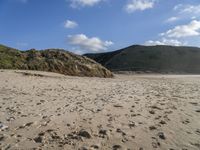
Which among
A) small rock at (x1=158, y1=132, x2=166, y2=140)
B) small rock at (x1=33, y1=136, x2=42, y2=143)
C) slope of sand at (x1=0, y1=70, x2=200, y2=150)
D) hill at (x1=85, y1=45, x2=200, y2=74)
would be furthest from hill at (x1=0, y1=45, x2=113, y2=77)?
hill at (x1=85, y1=45, x2=200, y2=74)

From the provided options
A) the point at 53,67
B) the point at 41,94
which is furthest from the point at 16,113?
the point at 53,67

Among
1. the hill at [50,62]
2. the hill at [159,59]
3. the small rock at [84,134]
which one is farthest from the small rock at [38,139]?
the hill at [159,59]

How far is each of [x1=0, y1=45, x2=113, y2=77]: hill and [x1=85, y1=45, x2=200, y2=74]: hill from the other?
2840cm

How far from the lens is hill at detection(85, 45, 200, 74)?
52.9 m

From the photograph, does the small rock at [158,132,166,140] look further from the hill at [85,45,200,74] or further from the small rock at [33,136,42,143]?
the hill at [85,45,200,74]

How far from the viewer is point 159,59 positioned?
57500 millimetres

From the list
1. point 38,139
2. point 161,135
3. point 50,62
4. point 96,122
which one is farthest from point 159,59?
point 38,139

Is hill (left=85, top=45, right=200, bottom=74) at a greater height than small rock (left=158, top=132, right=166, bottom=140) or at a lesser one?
greater

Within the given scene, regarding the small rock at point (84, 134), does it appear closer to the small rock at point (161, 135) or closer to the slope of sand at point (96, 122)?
the slope of sand at point (96, 122)

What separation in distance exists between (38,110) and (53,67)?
13126 mm

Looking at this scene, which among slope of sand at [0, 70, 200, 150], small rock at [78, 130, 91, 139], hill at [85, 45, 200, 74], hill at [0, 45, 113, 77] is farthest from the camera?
hill at [85, 45, 200, 74]

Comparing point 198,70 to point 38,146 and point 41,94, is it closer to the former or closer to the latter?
point 41,94

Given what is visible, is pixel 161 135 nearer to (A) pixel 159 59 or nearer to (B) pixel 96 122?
(B) pixel 96 122

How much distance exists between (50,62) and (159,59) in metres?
40.8
